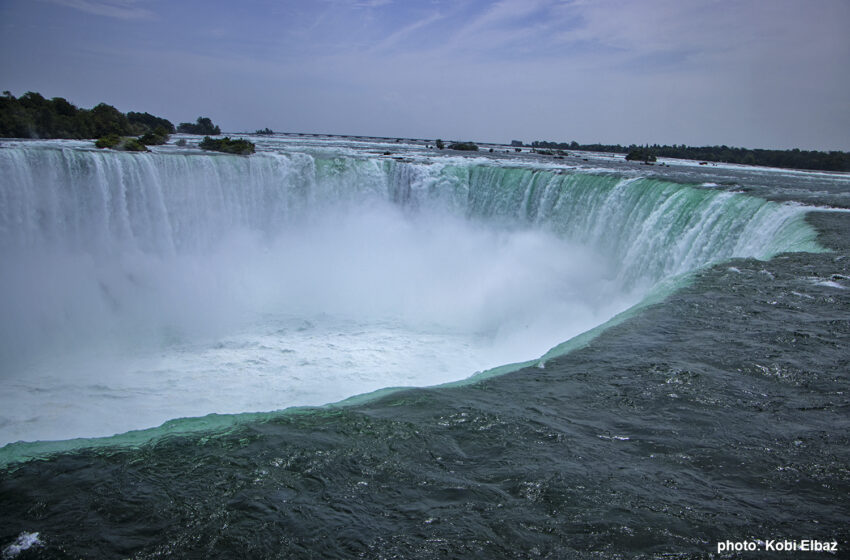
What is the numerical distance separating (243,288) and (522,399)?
12153 millimetres

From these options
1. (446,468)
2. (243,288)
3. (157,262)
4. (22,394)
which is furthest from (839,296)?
(157,262)

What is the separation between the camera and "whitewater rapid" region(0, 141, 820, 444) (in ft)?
30.8

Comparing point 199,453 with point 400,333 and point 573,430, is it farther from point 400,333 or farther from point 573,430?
point 400,333

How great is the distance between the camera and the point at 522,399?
174 inches

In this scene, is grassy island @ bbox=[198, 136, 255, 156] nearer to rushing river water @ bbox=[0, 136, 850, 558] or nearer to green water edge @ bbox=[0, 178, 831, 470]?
rushing river water @ bbox=[0, 136, 850, 558]

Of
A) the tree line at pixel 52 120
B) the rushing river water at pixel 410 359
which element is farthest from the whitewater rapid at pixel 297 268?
the tree line at pixel 52 120

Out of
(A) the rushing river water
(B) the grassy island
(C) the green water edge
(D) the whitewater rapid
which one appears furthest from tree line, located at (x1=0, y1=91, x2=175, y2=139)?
(C) the green water edge

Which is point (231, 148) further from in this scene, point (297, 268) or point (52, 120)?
point (52, 120)

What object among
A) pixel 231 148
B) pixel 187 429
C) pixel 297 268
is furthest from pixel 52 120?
pixel 187 429

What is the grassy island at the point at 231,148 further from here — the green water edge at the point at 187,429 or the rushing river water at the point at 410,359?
the green water edge at the point at 187,429

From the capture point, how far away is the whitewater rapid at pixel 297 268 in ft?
30.8

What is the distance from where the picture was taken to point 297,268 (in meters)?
16.7

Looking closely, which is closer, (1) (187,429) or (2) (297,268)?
(1) (187,429)

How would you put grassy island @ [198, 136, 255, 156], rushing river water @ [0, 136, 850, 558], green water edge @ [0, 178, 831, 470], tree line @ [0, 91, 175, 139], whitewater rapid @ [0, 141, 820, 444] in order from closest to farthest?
rushing river water @ [0, 136, 850, 558]
green water edge @ [0, 178, 831, 470]
whitewater rapid @ [0, 141, 820, 444]
grassy island @ [198, 136, 255, 156]
tree line @ [0, 91, 175, 139]
